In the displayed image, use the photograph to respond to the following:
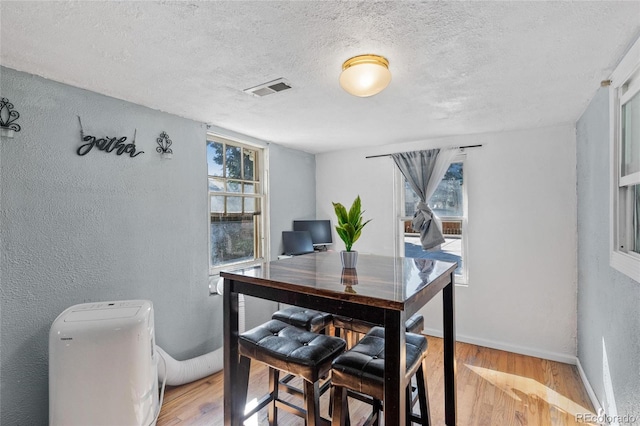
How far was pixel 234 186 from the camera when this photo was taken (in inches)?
128

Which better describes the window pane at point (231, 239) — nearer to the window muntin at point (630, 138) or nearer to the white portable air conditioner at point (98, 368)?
the white portable air conditioner at point (98, 368)

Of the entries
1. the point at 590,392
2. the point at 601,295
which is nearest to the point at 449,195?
the point at 601,295

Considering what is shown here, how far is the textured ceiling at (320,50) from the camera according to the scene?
1.27 m

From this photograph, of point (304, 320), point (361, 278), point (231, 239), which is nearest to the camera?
point (361, 278)

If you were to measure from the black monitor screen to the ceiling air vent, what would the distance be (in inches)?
80.6

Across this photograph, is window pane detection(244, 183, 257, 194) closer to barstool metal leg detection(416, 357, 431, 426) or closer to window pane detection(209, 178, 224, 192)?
window pane detection(209, 178, 224, 192)

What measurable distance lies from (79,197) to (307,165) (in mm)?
2702

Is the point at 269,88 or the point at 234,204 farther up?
A: the point at 269,88

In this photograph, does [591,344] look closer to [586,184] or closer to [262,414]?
[586,184]

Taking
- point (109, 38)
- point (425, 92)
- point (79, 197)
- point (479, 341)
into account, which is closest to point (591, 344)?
point (479, 341)

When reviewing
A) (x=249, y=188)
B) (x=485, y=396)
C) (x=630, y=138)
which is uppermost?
(x=630, y=138)

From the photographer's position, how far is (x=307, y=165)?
4242mm

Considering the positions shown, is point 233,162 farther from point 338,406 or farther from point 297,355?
point 338,406

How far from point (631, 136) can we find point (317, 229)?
308 cm
